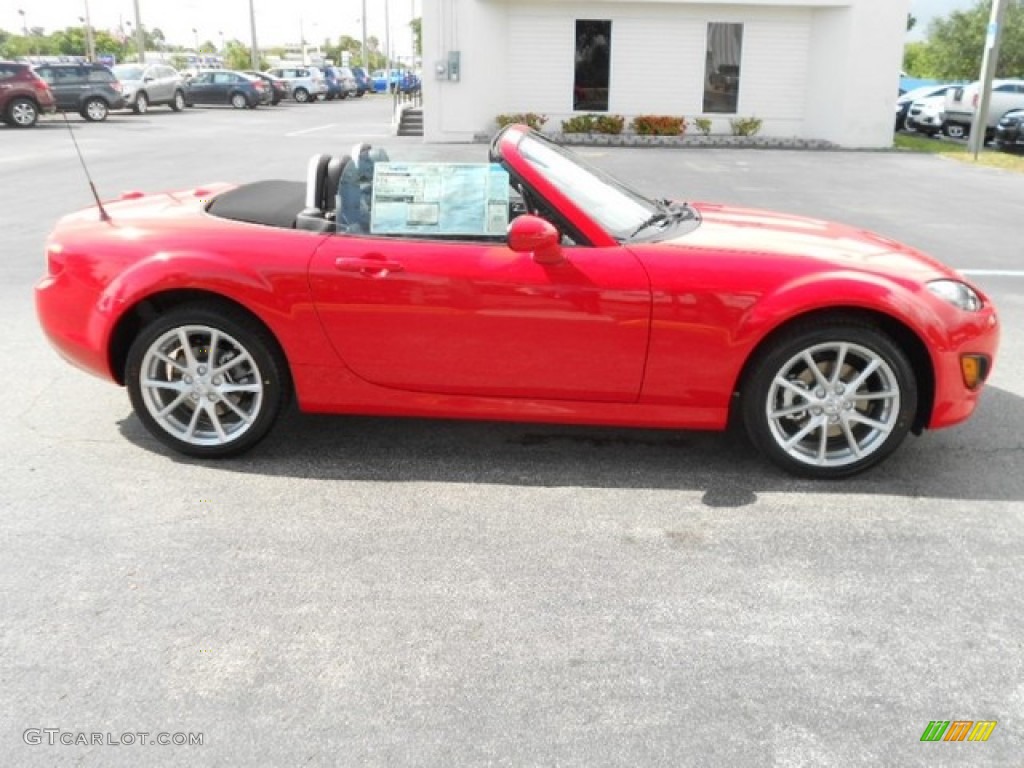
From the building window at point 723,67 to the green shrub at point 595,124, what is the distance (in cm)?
259

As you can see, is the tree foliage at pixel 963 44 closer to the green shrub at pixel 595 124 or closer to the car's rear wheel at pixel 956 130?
the car's rear wheel at pixel 956 130

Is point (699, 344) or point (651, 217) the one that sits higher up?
point (651, 217)

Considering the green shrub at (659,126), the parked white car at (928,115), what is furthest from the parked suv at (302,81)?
the parked white car at (928,115)

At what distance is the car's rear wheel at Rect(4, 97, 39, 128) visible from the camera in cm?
2570

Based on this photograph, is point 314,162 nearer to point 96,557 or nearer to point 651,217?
point 651,217

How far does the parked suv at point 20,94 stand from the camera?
25500 millimetres

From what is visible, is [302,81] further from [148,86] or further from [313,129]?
[313,129]

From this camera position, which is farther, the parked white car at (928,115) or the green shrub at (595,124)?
the parked white car at (928,115)

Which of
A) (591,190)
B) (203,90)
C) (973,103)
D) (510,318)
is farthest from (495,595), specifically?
(203,90)

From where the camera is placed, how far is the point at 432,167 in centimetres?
414

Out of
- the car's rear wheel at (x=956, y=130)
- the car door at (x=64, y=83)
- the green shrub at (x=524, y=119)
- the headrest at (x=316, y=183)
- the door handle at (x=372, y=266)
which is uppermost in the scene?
the car door at (x=64, y=83)

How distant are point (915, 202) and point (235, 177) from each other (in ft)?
34.4

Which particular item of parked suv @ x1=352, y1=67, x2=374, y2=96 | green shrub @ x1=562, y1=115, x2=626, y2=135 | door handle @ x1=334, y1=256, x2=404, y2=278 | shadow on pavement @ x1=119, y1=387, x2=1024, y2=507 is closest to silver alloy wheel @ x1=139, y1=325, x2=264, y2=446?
A: shadow on pavement @ x1=119, y1=387, x2=1024, y2=507

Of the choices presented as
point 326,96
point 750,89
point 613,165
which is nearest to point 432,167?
point 613,165
